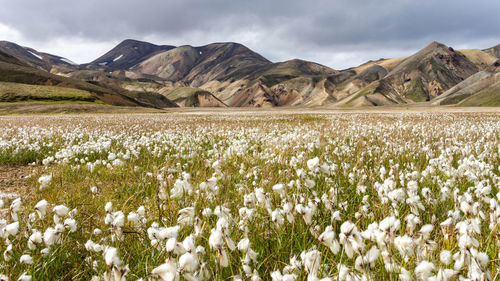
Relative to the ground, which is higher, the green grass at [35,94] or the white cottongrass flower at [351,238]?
the green grass at [35,94]

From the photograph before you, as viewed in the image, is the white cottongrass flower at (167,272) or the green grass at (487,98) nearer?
the white cottongrass flower at (167,272)

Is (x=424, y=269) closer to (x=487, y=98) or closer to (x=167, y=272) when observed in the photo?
(x=167, y=272)

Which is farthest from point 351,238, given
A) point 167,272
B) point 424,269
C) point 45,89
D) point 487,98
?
point 487,98

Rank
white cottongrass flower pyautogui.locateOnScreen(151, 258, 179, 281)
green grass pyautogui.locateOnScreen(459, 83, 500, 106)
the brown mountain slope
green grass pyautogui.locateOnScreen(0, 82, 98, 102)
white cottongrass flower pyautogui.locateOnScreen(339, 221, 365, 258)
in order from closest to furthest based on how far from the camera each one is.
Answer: white cottongrass flower pyautogui.locateOnScreen(151, 258, 179, 281)
white cottongrass flower pyautogui.locateOnScreen(339, 221, 365, 258)
green grass pyautogui.locateOnScreen(0, 82, 98, 102)
the brown mountain slope
green grass pyautogui.locateOnScreen(459, 83, 500, 106)

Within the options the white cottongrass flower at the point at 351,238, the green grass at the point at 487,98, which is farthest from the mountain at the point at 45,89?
the green grass at the point at 487,98

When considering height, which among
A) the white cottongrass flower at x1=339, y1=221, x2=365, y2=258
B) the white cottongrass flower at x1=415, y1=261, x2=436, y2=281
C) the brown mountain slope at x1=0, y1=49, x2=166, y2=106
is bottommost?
the white cottongrass flower at x1=415, y1=261, x2=436, y2=281

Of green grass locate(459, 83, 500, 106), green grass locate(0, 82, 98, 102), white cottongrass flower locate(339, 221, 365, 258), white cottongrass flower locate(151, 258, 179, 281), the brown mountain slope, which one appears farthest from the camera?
green grass locate(459, 83, 500, 106)

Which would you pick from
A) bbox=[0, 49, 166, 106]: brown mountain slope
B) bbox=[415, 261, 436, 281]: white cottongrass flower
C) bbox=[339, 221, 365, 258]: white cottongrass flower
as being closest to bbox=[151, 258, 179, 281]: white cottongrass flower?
bbox=[339, 221, 365, 258]: white cottongrass flower

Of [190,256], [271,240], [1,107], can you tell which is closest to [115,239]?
[190,256]

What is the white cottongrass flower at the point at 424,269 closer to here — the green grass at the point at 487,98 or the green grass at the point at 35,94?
the green grass at the point at 35,94

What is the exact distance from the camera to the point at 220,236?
65.6 inches

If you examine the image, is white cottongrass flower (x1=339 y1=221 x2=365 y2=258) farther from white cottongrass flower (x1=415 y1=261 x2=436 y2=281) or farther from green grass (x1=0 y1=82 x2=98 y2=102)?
green grass (x1=0 y1=82 x2=98 y2=102)

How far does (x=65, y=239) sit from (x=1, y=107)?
81.8 m

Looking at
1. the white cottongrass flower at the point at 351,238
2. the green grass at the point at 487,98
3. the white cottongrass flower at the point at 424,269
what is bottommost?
the white cottongrass flower at the point at 424,269
